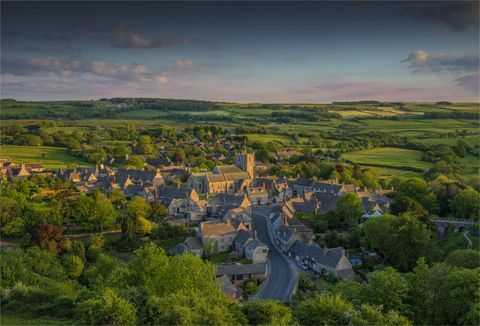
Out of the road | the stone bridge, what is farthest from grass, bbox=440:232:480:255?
the road

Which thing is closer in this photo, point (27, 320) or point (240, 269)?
point (27, 320)

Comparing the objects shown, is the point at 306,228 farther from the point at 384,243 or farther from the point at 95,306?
the point at 95,306

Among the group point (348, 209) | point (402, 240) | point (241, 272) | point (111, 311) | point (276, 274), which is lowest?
point (276, 274)

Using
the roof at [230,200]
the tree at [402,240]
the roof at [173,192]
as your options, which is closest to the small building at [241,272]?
the tree at [402,240]

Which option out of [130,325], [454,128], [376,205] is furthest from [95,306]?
[454,128]

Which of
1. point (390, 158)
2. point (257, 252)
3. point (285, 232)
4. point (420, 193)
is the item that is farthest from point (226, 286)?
point (390, 158)

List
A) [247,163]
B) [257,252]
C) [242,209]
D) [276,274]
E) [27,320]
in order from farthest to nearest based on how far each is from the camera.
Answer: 1. [247,163]
2. [242,209]
3. [257,252]
4. [276,274]
5. [27,320]

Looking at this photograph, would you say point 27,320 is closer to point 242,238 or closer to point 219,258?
point 219,258
